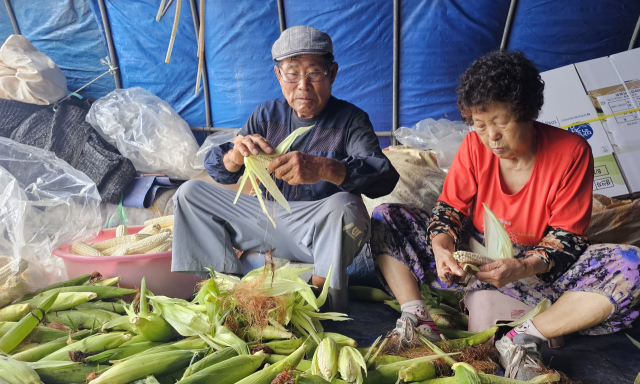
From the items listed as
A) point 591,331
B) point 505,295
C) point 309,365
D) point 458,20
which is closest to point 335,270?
point 309,365

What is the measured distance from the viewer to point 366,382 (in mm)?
1369

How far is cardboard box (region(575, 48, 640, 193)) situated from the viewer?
3.14 metres

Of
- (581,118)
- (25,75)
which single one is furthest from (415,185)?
(25,75)

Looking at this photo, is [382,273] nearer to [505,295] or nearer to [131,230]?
[505,295]

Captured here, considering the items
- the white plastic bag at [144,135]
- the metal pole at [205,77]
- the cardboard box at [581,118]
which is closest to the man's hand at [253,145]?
the white plastic bag at [144,135]

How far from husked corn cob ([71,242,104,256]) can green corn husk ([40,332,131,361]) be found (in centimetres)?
97

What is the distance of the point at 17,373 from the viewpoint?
126 cm

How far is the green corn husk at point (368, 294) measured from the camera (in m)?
2.34

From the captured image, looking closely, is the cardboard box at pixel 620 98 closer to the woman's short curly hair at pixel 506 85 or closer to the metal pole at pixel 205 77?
the woman's short curly hair at pixel 506 85

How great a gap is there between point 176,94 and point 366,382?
368cm

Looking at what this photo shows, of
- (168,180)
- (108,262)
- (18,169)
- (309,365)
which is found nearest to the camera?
(309,365)

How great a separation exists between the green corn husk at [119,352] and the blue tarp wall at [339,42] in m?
2.92

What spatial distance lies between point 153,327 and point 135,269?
75cm

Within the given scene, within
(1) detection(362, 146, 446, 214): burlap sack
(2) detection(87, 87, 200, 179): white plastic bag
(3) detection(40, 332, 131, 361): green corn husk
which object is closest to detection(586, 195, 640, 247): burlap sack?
(1) detection(362, 146, 446, 214): burlap sack
